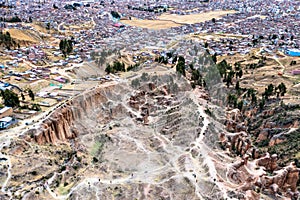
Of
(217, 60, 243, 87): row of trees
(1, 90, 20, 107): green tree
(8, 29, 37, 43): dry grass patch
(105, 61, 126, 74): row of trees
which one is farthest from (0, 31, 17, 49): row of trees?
(217, 60, 243, 87): row of trees

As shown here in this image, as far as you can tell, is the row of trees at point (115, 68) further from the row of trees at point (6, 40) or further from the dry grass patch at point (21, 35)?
the dry grass patch at point (21, 35)

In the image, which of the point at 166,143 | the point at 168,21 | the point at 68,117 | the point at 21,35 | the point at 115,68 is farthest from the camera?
the point at 168,21

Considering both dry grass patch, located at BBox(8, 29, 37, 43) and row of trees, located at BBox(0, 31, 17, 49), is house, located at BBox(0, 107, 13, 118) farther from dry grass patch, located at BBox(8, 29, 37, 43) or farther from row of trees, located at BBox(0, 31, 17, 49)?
dry grass patch, located at BBox(8, 29, 37, 43)

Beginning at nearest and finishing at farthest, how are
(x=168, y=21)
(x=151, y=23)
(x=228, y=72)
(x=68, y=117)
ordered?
(x=68, y=117), (x=228, y=72), (x=151, y=23), (x=168, y=21)

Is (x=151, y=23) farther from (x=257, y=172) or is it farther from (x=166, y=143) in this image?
(x=257, y=172)

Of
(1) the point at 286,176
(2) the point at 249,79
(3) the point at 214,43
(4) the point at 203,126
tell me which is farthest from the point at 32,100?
(3) the point at 214,43

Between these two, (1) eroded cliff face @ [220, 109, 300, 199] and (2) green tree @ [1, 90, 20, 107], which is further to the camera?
(2) green tree @ [1, 90, 20, 107]

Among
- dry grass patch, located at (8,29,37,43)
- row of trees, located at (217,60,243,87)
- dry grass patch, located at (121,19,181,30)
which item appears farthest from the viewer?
dry grass patch, located at (121,19,181,30)

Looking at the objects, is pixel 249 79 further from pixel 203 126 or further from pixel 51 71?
pixel 51 71

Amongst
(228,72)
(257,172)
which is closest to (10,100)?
(257,172)

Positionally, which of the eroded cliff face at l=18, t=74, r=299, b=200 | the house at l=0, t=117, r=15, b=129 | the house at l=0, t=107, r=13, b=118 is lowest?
the eroded cliff face at l=18, t=74, r=299, b=200
